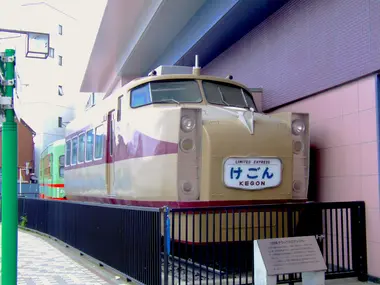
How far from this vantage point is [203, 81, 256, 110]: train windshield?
9.06 meters

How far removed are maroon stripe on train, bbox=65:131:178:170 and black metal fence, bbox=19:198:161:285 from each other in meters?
0.92

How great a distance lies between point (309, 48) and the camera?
9.34m

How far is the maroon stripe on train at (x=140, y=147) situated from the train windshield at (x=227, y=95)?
1562 mm

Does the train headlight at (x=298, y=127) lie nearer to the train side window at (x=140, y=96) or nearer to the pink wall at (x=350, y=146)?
the pink wall at (x=350, y=146)

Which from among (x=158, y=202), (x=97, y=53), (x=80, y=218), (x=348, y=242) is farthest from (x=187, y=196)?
(x=97, y=53)

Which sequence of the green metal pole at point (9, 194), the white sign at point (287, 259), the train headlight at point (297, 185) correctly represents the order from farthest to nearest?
the train headlight at point (297, 185) < the white sign at point (287, 259) < the green metal pole at point (9, 194)

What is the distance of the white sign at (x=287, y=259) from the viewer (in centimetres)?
595

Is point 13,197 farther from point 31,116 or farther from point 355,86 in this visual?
point 31,116

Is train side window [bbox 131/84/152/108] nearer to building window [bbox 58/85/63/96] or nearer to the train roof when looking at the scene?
the train roof

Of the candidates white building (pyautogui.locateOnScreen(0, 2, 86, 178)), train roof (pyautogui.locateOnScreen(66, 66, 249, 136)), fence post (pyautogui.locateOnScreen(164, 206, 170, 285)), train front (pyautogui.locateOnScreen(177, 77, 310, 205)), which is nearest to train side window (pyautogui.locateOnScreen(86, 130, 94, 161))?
train roof (pyautogui.locateOnScreen(66, 66, 249, 136))

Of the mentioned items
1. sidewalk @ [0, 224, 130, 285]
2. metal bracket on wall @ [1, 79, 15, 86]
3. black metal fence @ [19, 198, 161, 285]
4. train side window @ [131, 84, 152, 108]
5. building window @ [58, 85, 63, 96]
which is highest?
building window @ [58, 85, 63, 96]

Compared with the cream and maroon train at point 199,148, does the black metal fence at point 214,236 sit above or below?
below

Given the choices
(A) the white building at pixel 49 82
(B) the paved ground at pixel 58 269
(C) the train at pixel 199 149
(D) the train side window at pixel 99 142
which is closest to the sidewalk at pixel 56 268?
(B) the paved ground at pixel 58 269

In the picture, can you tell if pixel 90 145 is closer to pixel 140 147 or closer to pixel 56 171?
pixel 140 147
